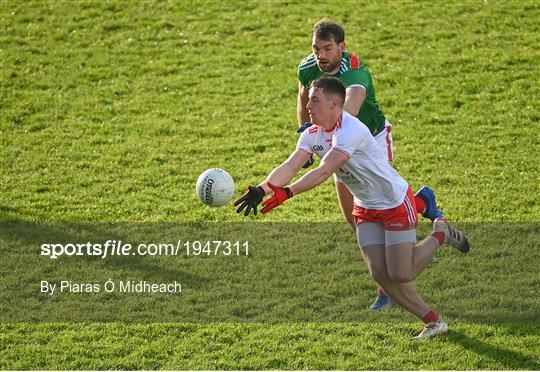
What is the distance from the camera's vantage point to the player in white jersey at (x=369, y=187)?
8453 millimetres

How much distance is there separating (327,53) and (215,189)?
181 centimetres

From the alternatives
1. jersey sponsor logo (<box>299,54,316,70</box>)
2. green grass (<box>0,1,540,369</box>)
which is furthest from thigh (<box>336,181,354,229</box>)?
jersey sponsor logo (<box>299,54,316,70</box>)

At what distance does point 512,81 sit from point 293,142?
382 cm

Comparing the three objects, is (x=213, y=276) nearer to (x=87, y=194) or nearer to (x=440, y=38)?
(x=87, y=194)

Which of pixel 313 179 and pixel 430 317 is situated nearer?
pixel 313 179

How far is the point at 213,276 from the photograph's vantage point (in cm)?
1077

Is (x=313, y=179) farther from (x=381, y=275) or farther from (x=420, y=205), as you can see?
(x=420, y=205)

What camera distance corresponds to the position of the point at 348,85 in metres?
9.79

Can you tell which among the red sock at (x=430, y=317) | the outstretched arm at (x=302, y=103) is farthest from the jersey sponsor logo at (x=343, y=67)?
the red sock at (x=430, y=317)

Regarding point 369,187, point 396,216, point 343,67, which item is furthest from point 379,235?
point 343,67

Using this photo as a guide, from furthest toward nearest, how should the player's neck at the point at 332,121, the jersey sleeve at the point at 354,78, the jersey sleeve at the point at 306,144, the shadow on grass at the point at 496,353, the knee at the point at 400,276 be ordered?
the jersey sleeve at the point at 354,78 < the jersey sleeve at the point at 306,144 < the knee at the point at 400,276 < the player's neck at the point at 332,121 < the shadow on grass at the point at 496,353

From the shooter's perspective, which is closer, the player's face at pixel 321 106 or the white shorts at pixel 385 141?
the player's face at pixel 321 106

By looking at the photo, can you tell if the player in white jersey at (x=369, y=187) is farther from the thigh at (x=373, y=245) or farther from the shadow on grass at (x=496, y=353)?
the shadow on grass at (x=496, y=353)

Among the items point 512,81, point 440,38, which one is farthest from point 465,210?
point 440,38
